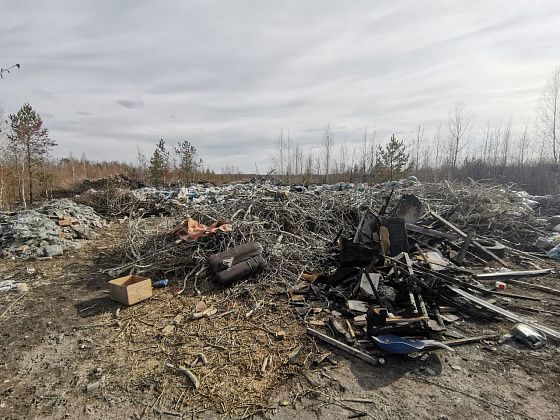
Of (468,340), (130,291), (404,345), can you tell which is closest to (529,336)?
(468,340)

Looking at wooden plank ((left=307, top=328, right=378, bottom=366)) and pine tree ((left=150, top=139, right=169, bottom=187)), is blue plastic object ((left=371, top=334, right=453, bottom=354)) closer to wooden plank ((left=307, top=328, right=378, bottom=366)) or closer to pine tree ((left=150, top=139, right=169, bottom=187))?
wooden plank ((left=307, top=328, right=378, bottom=366))

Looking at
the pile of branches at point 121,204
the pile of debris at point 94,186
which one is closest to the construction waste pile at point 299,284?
the pile of branches at point 121,204

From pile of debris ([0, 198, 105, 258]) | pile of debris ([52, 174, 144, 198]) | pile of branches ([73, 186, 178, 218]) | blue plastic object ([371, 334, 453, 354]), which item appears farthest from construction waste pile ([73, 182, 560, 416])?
pile of debris ([52, 174, 144, 198])

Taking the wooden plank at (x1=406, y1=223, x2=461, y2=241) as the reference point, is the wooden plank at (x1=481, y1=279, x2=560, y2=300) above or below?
below

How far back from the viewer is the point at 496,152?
86.5ft

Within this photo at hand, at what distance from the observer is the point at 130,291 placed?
164 inches

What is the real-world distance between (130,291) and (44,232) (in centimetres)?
465

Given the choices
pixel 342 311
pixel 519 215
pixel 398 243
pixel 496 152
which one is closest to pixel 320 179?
pixel 496 152

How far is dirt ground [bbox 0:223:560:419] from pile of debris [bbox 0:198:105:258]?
331 centimetres

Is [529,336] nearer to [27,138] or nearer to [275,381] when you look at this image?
[275,381]

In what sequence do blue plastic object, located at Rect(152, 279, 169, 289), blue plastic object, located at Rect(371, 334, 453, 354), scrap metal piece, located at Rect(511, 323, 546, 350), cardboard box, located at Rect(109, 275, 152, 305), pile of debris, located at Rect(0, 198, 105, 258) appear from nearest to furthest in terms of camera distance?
blue plastic object, located at Rect(371, 334, 453, 354) → scrap metal piece, located at Rect(511, 323, 546, 350) → cardboard box, located at Rect(109, 275, 152, 305) → blue plastic object, located at Rect(152, 279, 169, 289) → pile of debris, located at Rect(0, 198, 105, 258)

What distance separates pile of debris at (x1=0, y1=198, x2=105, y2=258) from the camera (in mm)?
6578

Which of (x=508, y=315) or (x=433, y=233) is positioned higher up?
(x=433, y=233)

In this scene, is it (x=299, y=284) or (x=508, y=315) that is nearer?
(x=508, y=315)
